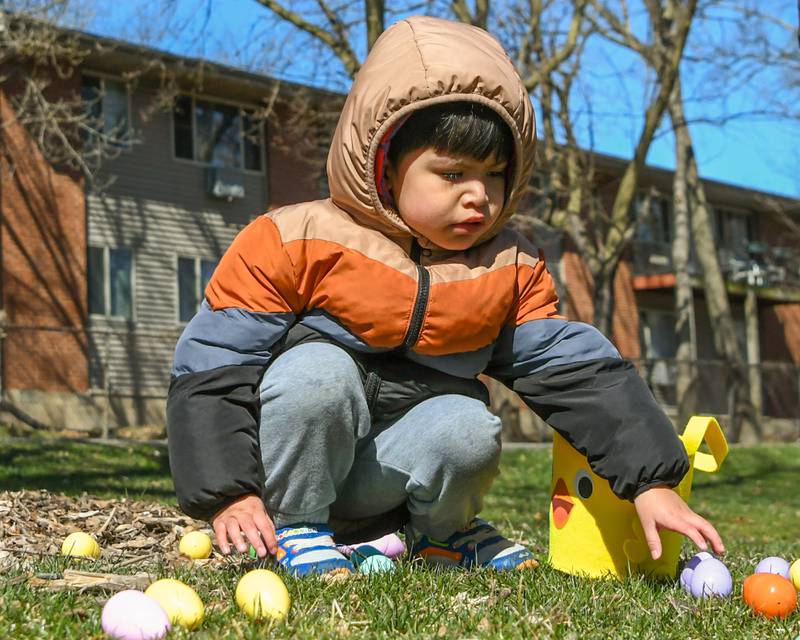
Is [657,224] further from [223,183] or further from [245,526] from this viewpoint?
[245,526]

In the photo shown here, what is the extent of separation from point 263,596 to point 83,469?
8453 millimetres

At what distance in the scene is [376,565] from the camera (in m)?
3.11

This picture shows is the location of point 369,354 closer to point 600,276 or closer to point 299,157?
point 600,276

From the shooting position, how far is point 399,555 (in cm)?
358

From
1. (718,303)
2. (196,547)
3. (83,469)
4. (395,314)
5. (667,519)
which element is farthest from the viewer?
(718,303)

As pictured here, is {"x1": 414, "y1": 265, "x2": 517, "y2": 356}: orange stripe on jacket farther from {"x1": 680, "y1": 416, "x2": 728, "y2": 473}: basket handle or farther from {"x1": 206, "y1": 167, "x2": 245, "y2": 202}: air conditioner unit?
{"x1": 206, "y1": 167, "x2": 245, "y2": 202}: air conditioner unit

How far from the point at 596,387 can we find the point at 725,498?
8.84m

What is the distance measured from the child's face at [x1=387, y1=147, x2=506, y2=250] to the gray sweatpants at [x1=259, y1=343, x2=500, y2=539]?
1.59 ft

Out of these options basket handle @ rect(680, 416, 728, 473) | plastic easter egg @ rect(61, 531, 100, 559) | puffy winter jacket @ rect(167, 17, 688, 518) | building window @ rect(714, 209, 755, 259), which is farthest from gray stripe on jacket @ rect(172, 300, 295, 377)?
building window @ rect(714, 209, 755, 259)

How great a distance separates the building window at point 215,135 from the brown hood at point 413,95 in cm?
1868

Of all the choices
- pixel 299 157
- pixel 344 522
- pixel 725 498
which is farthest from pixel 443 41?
pixel 299 157

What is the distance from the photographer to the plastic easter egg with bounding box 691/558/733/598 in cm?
291

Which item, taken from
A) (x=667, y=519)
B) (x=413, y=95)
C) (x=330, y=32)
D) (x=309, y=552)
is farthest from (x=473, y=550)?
(x=330, y=32)

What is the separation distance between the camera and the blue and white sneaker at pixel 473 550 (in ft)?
11.0
